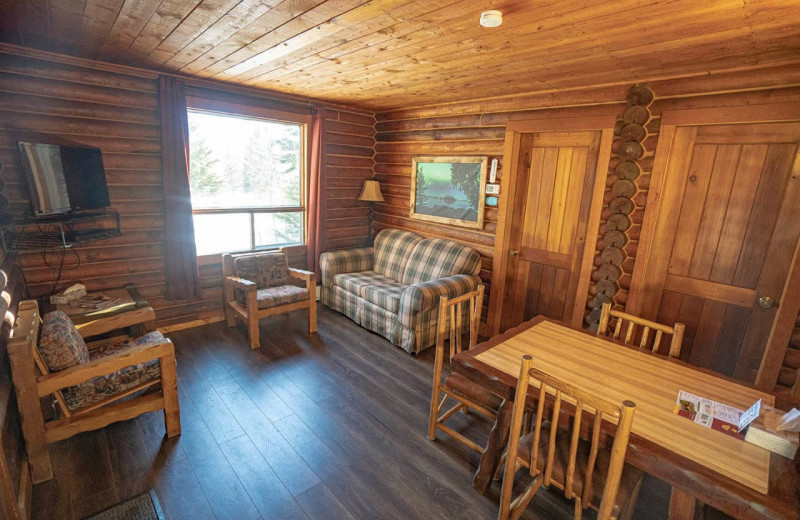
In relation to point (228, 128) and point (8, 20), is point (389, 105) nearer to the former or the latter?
point (228, 128)

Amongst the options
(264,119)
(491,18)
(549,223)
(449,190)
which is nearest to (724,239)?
(549,223)

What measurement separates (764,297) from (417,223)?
314cm

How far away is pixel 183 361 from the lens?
319 cm

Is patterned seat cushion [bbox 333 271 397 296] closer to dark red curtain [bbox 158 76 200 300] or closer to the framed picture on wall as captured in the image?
the framed picture on wall

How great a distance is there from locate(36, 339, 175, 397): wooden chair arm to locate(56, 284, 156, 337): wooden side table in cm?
67

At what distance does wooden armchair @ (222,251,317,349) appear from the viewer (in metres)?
3.47

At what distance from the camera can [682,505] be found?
131 centimetres

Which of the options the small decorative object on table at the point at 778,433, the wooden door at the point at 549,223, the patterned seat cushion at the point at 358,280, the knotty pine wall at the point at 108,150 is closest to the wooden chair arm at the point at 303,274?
the patterned seat cushion at the point at 358,280

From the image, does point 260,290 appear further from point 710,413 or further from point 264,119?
point 710,413

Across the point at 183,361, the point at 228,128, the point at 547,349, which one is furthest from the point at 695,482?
the point at 228,128

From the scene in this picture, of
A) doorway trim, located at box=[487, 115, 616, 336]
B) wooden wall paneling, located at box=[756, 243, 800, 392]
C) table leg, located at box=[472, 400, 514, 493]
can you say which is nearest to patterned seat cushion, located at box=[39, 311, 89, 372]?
table leg, located at box=[472, 400, 514, 493]

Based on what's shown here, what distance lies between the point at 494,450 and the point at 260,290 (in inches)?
111

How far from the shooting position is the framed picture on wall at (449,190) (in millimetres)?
3871

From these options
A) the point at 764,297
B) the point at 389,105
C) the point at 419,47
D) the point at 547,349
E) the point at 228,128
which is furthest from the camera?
the point at 389,105
